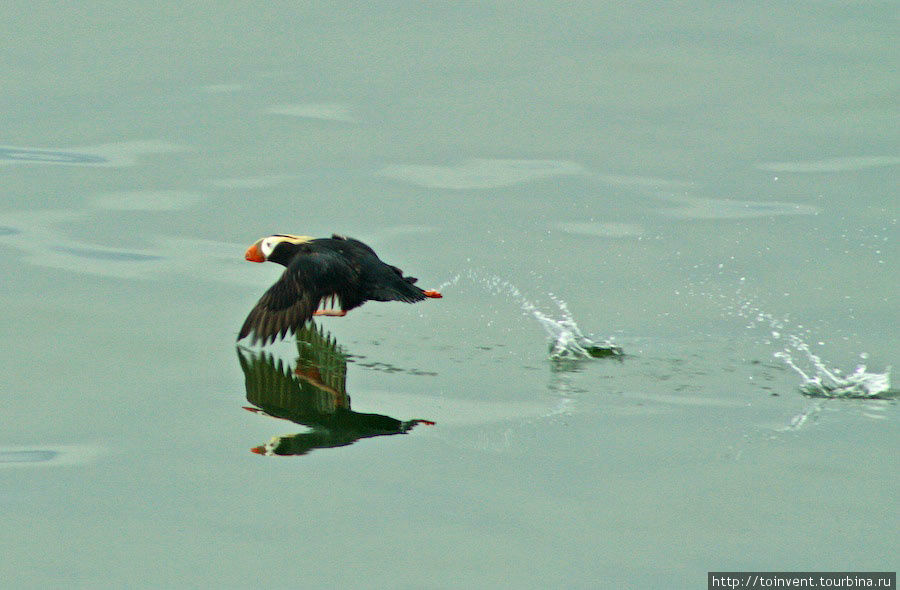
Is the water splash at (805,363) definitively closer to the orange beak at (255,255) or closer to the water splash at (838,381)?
the water splash at (838,381)

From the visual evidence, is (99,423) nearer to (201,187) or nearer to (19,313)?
(19,313)

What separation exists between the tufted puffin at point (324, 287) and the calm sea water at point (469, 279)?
24cm

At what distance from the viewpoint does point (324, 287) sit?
9047mm

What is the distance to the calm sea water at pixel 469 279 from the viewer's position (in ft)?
20.6

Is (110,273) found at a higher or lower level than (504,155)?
lower

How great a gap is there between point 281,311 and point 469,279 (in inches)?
77.5

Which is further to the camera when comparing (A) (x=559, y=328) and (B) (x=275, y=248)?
(B) (x=275, y=248)

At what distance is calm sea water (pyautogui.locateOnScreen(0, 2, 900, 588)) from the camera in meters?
6.29

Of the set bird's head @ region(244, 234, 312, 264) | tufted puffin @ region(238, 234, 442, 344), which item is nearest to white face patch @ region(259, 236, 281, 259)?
bird's head @ region(244, 234, 312, 264)

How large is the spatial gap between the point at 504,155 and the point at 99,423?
6.47 m

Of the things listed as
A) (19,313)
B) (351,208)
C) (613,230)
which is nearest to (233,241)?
(351,208)

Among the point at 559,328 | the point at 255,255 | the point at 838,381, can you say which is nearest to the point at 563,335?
the point at 559,328

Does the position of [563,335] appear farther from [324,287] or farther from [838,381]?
[838,381]

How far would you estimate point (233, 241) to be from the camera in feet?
37.0
